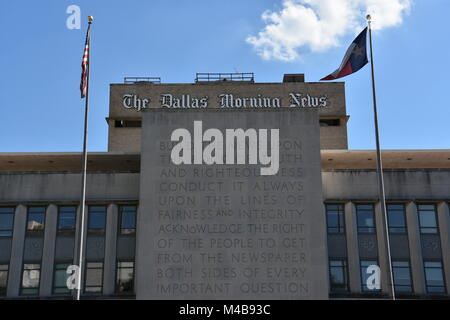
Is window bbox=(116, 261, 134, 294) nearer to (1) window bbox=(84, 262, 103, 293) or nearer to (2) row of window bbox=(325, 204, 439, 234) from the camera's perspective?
(1) window bbox=(84, 262, 103, 293)

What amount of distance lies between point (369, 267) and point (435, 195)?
255 inches

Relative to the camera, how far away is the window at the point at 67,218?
39.8m

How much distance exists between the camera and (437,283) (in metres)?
38.5

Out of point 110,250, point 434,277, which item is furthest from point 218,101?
point 434,277

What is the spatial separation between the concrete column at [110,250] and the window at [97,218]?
1.56ft

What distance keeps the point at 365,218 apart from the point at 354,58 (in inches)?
491

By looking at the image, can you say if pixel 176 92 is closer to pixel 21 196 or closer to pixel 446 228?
pixel 21 196

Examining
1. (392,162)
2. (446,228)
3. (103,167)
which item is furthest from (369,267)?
(103,167)

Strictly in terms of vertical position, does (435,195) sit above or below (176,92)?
below

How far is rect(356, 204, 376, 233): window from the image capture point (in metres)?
39.6

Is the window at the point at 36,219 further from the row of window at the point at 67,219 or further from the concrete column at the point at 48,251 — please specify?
the concrete column at the point at 48,251

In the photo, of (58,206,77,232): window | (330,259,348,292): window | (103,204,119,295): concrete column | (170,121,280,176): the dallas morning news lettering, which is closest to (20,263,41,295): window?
(58,206,77,232): window

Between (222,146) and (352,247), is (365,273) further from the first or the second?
(222,146)
